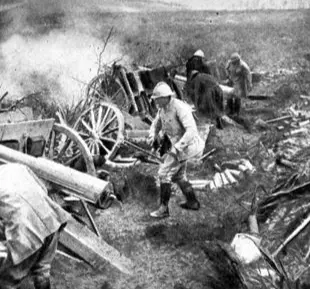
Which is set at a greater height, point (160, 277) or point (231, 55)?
point (231, 55)

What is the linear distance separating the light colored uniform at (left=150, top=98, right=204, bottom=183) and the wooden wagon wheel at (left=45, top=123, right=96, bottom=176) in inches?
32.2

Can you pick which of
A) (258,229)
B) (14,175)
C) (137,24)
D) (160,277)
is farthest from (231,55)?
(14,175)

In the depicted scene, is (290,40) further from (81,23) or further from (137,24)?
(81,23)

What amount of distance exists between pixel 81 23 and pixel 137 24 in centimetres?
80

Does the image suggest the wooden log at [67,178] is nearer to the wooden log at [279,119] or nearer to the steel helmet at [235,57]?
the wooden log at [279,119]

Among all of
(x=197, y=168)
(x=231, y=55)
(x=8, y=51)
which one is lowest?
(x=197, y=168)

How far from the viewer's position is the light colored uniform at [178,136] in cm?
608

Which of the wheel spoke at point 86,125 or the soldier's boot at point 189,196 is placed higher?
the wheel spoke at point 86,125

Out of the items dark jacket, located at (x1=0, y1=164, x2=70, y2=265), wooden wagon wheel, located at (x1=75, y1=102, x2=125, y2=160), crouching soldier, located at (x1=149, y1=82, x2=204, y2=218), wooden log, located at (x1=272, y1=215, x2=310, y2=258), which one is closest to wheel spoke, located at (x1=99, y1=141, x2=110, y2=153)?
wooden wagon wheel, located at (x1=75, y1=102, x2=125, y2=160)

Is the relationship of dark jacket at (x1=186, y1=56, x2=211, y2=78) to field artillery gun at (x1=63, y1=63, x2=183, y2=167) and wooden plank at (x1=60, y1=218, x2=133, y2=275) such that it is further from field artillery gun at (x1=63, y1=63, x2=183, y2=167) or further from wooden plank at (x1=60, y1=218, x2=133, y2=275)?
wooden plank at (x1=60, y1=218, x2=133, y2=275)

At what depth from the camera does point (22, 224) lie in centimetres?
358

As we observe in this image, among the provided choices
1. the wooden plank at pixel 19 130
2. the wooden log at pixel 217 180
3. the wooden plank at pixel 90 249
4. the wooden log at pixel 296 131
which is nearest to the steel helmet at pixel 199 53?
the wooden log at pixel 296 131

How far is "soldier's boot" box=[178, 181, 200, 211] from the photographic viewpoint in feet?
20.8

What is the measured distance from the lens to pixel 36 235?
11.9 ft
